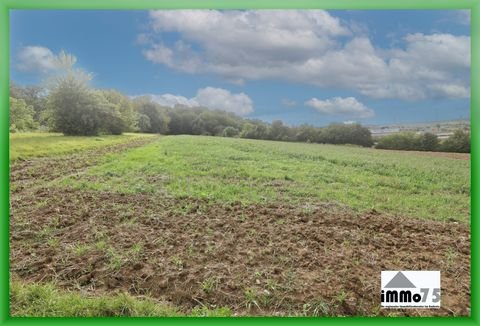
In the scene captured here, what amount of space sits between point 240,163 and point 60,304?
2.05 metres

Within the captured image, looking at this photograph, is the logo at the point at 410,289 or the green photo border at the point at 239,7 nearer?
the logo at the point at 410,289

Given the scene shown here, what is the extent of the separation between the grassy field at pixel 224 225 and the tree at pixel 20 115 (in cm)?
12

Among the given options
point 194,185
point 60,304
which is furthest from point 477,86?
point 60,304

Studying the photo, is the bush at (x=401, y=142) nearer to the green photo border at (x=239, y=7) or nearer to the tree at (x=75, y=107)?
the green photo border at (x=239, y=7)

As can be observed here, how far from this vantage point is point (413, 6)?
12.5 ft

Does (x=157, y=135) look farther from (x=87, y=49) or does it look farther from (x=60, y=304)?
(x=60, y=304)

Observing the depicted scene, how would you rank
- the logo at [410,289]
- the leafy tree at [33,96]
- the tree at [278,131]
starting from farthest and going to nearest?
1. the tree at [278,131]
2. the leafy tree at [33,96]
3. the logo at [410,289]

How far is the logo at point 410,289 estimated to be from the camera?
141 inches

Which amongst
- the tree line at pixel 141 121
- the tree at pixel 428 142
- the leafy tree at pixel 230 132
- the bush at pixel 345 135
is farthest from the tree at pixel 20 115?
the tree at pixel 428 142

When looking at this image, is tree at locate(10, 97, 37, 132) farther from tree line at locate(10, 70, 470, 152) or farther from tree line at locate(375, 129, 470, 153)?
tree line at locate(375, 129, 470, 153)

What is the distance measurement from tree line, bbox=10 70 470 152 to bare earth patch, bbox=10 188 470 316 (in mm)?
680

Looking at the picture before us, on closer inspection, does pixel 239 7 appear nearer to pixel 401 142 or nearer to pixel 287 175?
pixel 287 175

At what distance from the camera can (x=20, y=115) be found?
156 inches

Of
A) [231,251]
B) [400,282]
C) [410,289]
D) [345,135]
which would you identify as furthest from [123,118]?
[410,289]
